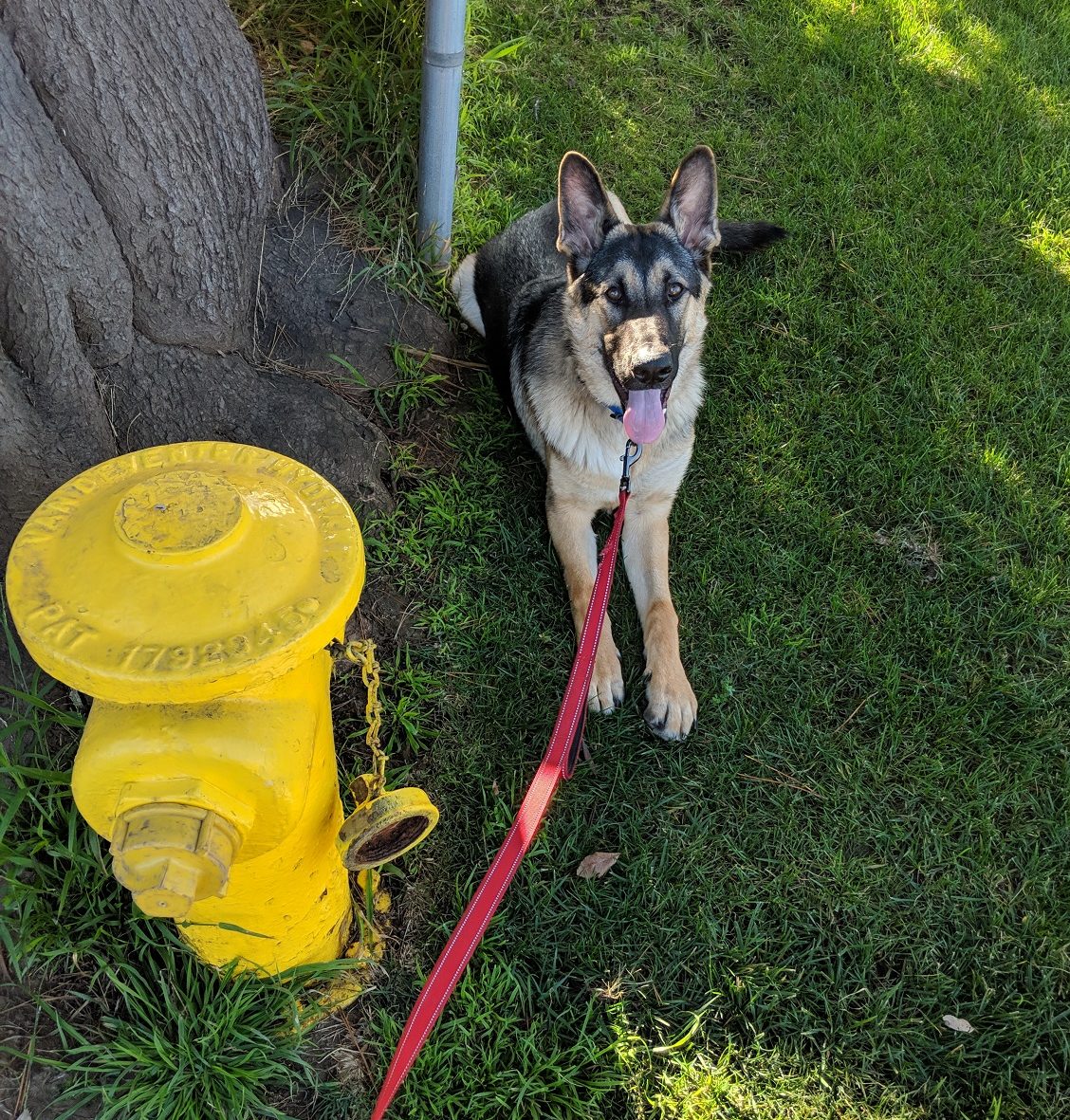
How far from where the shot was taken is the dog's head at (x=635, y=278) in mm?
2959

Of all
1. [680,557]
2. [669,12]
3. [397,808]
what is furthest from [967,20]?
[397,808]

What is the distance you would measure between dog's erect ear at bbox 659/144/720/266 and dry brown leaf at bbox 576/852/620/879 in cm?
226

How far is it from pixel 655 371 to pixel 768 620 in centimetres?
107

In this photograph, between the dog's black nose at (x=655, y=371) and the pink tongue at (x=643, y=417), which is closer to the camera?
the dog's black nose at (x=655, y=371)

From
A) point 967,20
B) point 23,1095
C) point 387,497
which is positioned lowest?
point 23,1095

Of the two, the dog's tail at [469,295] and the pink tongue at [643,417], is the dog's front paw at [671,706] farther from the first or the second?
the dog's tail at [469,295]

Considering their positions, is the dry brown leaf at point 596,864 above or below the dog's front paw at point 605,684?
below

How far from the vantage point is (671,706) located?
290cm

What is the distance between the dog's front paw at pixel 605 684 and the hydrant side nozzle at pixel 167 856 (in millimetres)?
1689

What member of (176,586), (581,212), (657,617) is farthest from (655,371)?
(176,586)

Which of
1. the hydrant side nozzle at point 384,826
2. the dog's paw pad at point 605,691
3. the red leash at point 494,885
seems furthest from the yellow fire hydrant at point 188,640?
the dog's paw pad at point 605,691

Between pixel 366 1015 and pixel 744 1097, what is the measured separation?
3.43ft

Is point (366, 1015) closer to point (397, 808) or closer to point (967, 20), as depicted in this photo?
point (397, 808)

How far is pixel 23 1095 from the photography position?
1.91 m
